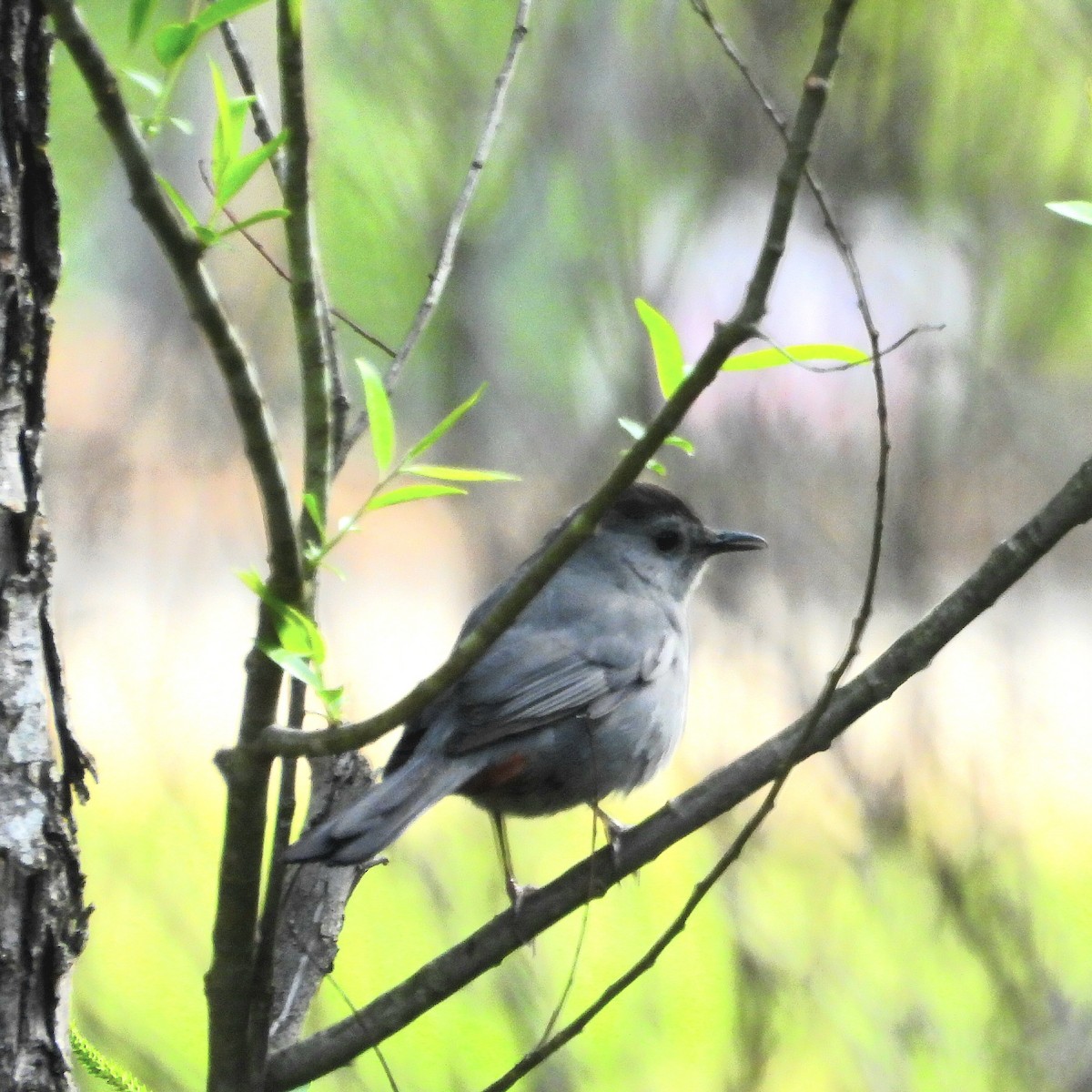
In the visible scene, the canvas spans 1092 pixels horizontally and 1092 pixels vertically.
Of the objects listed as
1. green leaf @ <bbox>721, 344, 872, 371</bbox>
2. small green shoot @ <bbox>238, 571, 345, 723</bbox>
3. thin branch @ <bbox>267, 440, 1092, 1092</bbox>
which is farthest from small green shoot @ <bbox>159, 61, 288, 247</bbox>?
thin branch @ <bbox>267, 440, 1092, 1092</bbox>

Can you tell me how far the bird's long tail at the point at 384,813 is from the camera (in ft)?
5.14

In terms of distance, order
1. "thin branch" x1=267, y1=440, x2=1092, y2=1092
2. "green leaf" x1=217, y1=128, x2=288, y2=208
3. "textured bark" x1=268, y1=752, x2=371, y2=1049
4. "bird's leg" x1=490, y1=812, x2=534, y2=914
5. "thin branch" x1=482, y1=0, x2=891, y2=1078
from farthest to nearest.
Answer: "bird's leg" x1=490, y1=812, x2=534, y2=914 → "textured bark" x1=268, y1=752, x2=371, y2=1049 → "thin branch" x1=267, y1=440, x2=1092, y2=1092 → "thin branch" x1=482, y1=0, x2=891, y2=1078 → "green leaf" x1=217, y1=128, x2=288, y2=208

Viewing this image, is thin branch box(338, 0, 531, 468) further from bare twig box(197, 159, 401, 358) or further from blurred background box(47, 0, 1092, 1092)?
blurred background box(47, 0, 1092, 1092)

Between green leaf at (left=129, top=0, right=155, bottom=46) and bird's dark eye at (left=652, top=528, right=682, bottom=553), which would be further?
bird's dark eye at (left=652, top=528, right=682, bottom=553)

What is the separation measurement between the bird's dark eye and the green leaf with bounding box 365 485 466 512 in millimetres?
1694

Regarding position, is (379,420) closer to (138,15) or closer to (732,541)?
(138,15)

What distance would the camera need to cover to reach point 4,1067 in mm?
1496

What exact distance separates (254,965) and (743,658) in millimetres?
2107

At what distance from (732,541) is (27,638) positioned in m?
1.58

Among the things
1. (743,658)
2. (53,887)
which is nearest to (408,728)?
(53,887)

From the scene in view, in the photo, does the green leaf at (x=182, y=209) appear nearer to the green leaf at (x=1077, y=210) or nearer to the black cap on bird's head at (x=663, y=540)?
the green leaf at (x=1077, y=210)

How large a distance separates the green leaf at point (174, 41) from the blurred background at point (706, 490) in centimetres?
193

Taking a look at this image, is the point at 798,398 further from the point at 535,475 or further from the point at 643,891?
the point at 643,891

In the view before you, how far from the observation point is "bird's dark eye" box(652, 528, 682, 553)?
284 centimetres
